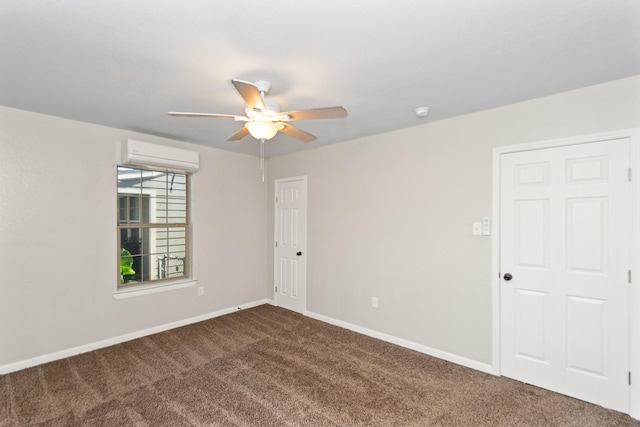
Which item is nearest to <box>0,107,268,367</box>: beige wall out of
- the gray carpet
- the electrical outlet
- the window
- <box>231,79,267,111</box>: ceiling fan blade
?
the window

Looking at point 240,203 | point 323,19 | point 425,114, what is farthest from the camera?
point 240,203

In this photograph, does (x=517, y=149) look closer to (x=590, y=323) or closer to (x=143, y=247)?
(x=590, y=323)

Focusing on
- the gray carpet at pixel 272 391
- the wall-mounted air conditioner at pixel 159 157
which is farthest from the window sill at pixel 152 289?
the wall-mounted air conditioner at pixel 159 157

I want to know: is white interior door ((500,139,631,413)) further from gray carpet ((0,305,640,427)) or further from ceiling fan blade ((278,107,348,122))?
ceiling fan blade ((278,107,348,122))

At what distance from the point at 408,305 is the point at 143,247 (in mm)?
3266

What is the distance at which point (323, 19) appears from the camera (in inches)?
62.3

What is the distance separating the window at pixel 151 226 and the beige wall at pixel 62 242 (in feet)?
0.49

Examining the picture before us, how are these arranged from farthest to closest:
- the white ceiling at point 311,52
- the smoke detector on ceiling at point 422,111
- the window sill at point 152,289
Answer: the window sill at point 152,289
the smoke detector on ceiling at point 422,111
the white ceiling at point 311,52

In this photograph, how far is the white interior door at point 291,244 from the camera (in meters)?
4.53

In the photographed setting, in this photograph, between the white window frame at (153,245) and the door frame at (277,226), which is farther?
the door frame at (277,226)

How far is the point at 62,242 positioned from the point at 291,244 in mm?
2703

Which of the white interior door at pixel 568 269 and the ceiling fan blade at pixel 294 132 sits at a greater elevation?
the ceiling fan blade at pixel 294 132

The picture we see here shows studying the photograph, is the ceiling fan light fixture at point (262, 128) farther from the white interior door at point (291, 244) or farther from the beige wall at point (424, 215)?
the white interior door at point (291, 244)

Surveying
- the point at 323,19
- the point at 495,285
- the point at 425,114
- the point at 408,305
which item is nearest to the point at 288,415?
the point at 408,305
